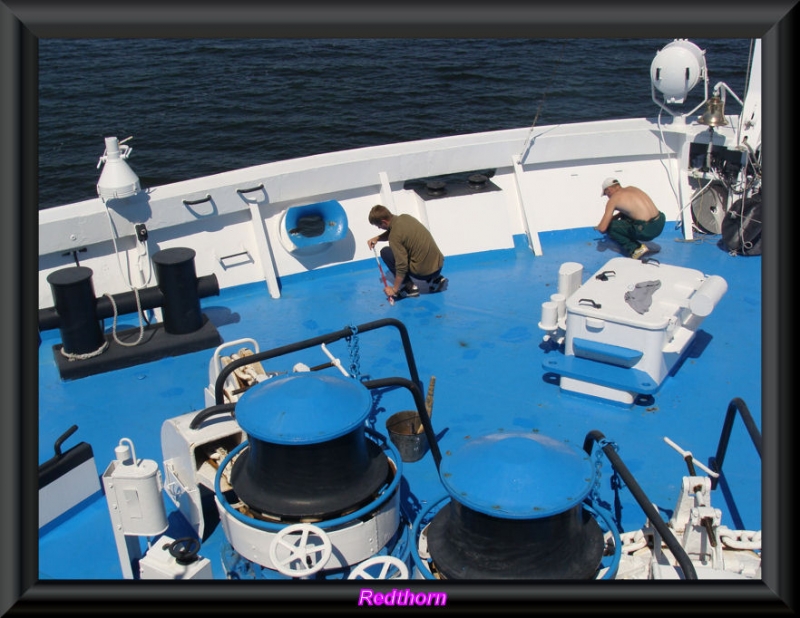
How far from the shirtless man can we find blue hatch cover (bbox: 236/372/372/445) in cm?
500

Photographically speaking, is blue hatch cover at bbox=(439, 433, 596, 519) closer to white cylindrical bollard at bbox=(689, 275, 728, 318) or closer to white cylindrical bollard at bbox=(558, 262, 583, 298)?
white cylindrical bollard at bbox=(689, 275, 728, 318)

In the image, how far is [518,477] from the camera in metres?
3.22

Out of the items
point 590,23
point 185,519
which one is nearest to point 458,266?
point 185,519

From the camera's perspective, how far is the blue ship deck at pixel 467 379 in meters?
5.21

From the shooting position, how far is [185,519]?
5047 mm

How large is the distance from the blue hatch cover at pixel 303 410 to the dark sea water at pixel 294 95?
13291 millimetres

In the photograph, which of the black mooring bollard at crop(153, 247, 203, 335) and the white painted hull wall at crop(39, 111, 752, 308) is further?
the white painted hull wall at crop(39, 111, 752, 308)

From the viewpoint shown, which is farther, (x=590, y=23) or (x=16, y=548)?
(x=16, y=548)

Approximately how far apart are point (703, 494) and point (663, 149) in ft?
18.9

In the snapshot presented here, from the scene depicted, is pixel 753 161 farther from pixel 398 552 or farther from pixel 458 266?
pixel 398 552

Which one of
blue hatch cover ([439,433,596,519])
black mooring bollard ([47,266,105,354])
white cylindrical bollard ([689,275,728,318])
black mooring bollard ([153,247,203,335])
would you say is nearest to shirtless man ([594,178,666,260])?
white cylindrical bollard ([689,275,728,318])

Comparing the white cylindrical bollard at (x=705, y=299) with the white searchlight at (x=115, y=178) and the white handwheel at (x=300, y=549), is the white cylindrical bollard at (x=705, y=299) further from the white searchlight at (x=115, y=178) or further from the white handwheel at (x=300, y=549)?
the white searchlight at (x=115, y=178)

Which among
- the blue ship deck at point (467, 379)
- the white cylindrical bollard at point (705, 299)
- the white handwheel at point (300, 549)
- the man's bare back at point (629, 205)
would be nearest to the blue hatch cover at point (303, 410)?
the white handwheel at point (300, 549)

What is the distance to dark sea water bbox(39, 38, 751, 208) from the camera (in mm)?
17375
